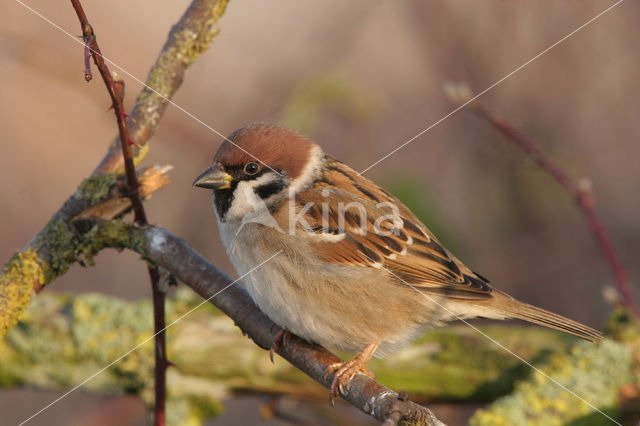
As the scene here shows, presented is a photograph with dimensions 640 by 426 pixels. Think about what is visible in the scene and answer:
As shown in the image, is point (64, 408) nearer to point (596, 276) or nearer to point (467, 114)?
point (467, 114)

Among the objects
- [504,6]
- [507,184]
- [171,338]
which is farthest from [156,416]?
[504,6]

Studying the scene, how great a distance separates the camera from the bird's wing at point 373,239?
8.73 ft

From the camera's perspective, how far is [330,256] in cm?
261

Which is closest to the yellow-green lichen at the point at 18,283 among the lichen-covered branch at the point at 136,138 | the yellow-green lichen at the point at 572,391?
the lichen-covered branch at the point at 136,138

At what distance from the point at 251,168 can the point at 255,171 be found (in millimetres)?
24

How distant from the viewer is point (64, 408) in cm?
495

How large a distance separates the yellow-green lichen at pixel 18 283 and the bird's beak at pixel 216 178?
654 millimetres

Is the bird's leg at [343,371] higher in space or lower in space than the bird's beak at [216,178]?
lower

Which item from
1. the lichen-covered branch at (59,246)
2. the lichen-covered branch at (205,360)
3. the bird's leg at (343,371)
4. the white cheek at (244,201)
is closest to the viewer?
the bird's leg at (343,371)

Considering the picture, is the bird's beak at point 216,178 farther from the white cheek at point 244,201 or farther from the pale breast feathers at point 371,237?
the pale breast feathers at point 371,237

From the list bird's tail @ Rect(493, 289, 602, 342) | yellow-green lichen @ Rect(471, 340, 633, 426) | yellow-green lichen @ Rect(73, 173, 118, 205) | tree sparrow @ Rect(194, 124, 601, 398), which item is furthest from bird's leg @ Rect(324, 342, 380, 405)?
yellow-green lichen @ Rect(73, 173, 118, 205)

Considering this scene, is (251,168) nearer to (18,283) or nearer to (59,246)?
(59,246)

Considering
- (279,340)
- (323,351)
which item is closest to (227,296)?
(279,340)

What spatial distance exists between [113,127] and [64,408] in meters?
2.32
